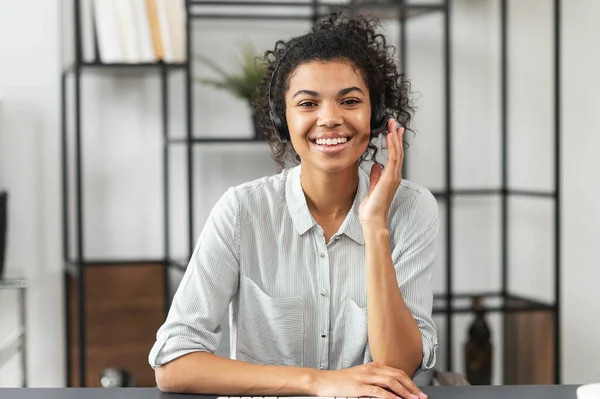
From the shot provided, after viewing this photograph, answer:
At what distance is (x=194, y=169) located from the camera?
364 cm

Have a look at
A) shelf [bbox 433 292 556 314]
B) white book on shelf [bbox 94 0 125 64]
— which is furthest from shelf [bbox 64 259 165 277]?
shelf [bbox 433 292 556 314]

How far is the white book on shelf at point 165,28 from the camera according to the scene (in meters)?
3.26

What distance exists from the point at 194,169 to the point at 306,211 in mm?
1738

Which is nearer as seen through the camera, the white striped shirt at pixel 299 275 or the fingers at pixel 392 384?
the fingers at pixel 392 384

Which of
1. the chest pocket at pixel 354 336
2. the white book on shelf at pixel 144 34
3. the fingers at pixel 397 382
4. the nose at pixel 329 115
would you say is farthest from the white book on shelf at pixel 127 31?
the fingers at pixel 397 382

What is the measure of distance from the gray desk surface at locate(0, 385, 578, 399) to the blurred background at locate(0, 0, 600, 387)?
174cm

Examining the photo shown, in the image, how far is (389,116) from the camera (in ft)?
6.66

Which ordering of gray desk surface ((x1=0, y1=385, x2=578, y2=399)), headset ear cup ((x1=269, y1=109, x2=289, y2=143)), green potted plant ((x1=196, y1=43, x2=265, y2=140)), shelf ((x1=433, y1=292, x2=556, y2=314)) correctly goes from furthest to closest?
shelf ((x1=433, y1=292, x2=556, y2=314)) → green potted plant ((x1=196, y1=43, x2=265, y2=140)) → headset ear cup ((x1=269, y1=109, x2=289, y2=143)) → gray desk surface ((x1=0, y1=385, x2=578, y2=399))

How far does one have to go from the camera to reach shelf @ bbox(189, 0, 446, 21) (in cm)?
332

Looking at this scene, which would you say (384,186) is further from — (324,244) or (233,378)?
(233,378)

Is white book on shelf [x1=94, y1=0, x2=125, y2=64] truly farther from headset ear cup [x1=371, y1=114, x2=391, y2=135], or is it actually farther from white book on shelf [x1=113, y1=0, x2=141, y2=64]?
headset ear cup [x1=371, y1=114, x2=391, y2=135]

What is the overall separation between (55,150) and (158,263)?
59 centimetres

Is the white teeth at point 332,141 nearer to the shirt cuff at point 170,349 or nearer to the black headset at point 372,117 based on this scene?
the black headset at point 372,117

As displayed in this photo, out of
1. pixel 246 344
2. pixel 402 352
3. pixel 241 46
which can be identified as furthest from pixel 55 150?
pixel 402 352
